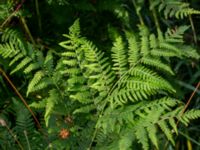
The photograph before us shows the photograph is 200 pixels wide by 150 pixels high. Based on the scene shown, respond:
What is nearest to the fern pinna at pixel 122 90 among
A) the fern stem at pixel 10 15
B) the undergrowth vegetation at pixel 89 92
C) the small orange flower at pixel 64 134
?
the undergrowth vegetation at pixel 89 92

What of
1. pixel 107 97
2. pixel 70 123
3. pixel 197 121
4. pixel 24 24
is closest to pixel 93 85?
pixel 107 97

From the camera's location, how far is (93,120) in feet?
7.90

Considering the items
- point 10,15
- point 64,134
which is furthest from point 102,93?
point 10,15

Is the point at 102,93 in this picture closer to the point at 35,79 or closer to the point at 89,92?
the point at 89,92

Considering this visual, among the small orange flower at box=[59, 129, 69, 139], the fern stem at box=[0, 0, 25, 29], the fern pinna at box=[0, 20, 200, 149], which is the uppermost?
the fern stem at box=[0, 0, 25, 29]

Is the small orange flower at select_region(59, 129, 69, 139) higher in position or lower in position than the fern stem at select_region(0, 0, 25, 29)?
lower

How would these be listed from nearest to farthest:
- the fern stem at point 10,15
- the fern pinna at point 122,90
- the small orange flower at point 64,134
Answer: the fern pinna at point 122,90, the small orange flower at point 64,134, the fern stem at point 10,15

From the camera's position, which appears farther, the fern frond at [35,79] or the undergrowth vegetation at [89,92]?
the fern frond at [35,79]

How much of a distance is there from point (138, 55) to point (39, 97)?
815mm

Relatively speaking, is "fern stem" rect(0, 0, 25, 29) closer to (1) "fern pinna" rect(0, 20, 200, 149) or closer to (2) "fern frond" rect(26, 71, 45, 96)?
(1) "fern pinna" rect(0, 20, 200, 149)

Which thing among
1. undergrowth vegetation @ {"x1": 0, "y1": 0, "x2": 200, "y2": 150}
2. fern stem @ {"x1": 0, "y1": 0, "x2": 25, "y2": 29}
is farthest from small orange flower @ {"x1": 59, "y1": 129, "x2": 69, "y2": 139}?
fern stem @ {"x1": 0, "y1": 0, "x2": 25, "y2": 29}

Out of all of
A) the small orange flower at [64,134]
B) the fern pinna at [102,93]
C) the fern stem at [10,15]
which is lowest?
the small orange flower at [64,134]

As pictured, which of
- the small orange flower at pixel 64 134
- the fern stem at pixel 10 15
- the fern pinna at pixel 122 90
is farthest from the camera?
the fern stem at pixel 10 15

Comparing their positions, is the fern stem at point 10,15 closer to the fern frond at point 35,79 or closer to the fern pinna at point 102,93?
the fern pinna at point 102,93
